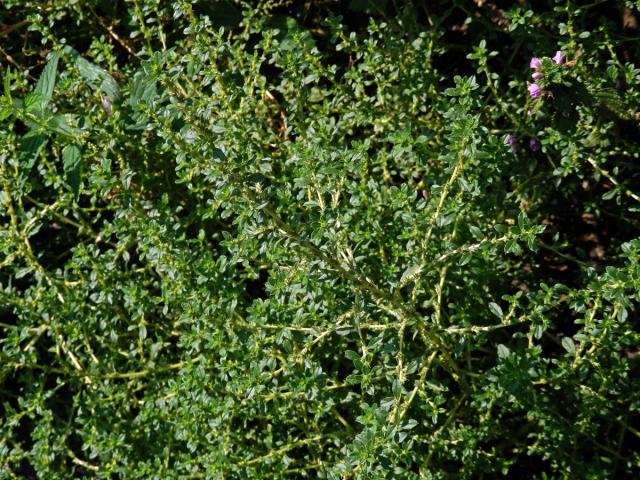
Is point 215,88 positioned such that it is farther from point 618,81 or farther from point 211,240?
point 618,81

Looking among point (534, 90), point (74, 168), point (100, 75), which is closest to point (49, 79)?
point (100, 75)

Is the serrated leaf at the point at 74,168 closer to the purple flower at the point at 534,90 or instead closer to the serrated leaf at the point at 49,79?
the serrated leaf at the point at 49,79

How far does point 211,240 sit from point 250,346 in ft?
2.32

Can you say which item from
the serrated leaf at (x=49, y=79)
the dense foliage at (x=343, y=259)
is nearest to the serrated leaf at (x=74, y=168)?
the dense foliage at (x=343, y=259)

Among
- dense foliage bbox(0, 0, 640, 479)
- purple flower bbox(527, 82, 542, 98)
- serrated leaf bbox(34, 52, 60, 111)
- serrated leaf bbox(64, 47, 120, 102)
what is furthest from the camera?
serrated leaf bbox(64, 47, 120, 102)

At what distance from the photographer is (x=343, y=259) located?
1837 millimetres

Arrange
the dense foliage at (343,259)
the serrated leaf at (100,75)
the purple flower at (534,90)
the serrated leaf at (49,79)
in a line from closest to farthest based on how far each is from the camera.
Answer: the dense foliage at (343,259) < the purple flower at (534,90) < the serrated leaf at (49,79) < the serrated leaf at (100,75)

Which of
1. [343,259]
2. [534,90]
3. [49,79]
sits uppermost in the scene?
[534,90]

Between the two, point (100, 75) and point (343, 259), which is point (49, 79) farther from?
point (343, 259)

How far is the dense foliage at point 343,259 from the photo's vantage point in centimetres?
188

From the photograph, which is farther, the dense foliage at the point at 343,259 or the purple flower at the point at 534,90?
the purple flower at the point at 534,90

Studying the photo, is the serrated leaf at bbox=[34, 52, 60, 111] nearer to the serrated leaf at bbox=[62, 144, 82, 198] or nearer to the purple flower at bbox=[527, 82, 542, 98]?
the serrated leaf at bbox=[62, 144, 82, 198]

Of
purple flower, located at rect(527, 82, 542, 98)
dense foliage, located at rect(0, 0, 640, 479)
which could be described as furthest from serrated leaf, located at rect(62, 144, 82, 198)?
purple flower, located at rect(527, 82, 542, 98)

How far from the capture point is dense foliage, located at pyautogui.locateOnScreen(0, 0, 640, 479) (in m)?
1.88
